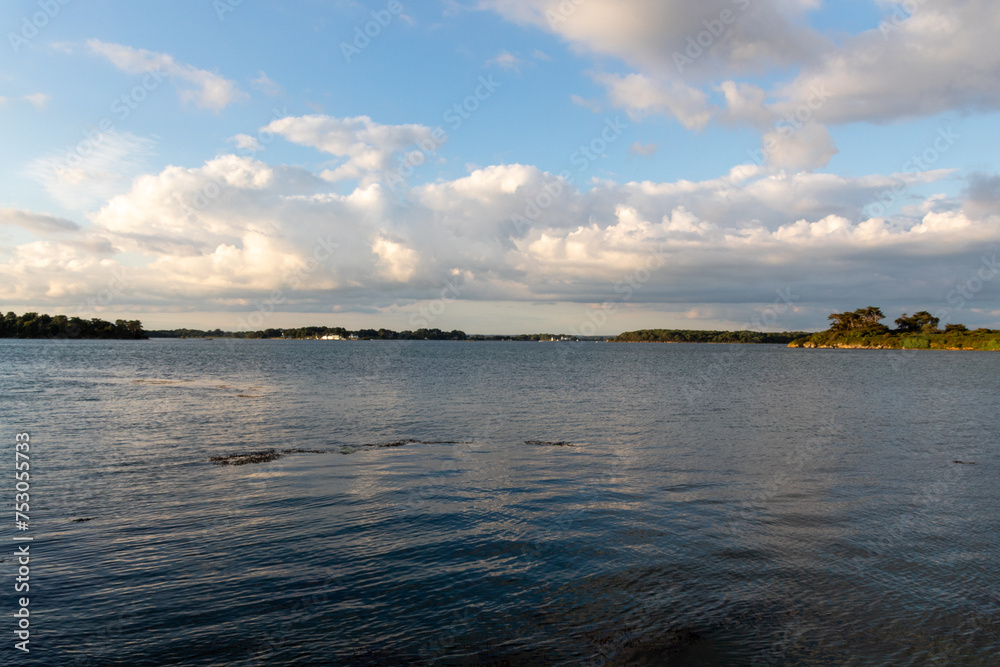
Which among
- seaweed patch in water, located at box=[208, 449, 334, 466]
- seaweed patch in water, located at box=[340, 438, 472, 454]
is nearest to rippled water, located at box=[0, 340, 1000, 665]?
seaweed patch in water, located at box=[340, 438, 472, 454]

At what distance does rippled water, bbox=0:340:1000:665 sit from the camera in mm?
9414

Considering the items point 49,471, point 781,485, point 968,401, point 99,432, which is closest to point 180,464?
point 49,471

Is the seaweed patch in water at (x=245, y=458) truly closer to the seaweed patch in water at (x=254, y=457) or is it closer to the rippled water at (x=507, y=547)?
the seaweed patch in water at (x=254, y=457)

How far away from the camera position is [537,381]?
67.9m

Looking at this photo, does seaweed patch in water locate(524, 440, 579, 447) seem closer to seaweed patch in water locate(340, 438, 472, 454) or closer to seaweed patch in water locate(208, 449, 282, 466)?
seaweed patch in water locate(340, 438, 472, 454)

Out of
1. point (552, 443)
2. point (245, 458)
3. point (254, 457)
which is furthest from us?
point (552, 443)

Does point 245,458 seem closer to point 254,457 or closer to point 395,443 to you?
point 254,457

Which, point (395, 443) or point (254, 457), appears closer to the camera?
point (254, 457)

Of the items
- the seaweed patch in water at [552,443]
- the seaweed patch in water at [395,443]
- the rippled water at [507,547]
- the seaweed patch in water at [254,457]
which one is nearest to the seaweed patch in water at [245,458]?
the seaweed patch in water at [254,457]

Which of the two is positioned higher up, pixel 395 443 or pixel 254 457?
pixel 254 457

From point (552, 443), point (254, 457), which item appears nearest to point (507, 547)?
point (254, 457)

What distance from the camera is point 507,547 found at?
13.7 meters

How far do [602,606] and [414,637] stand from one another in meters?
3.60

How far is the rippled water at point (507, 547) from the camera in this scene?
9.41m
